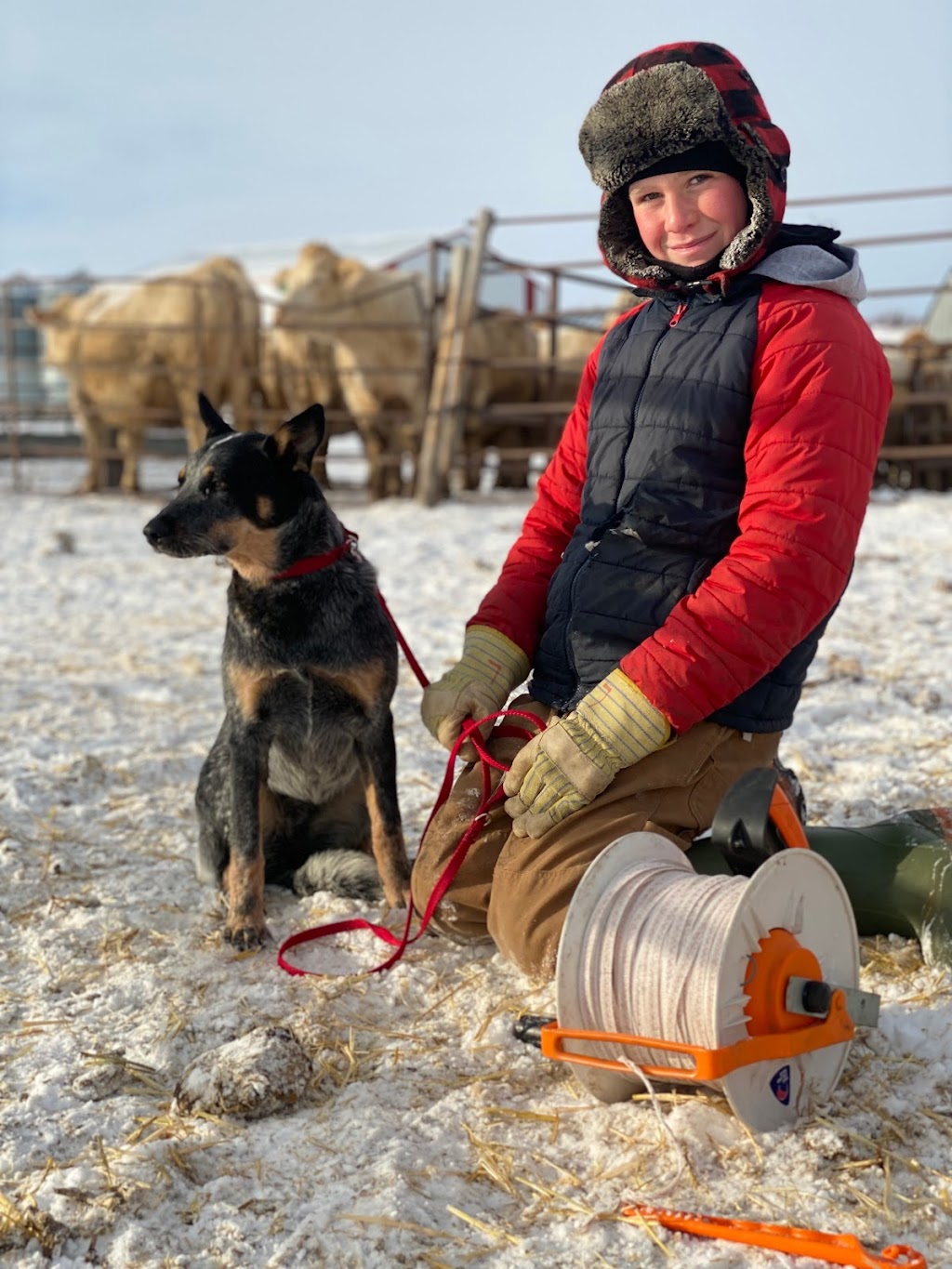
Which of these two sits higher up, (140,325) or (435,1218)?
(140,325)

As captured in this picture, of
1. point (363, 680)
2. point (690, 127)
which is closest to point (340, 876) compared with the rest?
point (363, 680)

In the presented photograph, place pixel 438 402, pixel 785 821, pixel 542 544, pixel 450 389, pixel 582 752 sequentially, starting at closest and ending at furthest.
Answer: pixel 785 821 → pixel 582 752 → pixel 542 544 → pixel 450 389 → pixel 438 402

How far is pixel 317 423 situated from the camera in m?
2.97

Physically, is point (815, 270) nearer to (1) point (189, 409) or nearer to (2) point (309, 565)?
(2) point (309, 565)

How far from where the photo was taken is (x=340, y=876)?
3111 millimetres

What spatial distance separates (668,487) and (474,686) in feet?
2.11

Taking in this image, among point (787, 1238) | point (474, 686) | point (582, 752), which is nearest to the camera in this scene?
point (787, 1238)

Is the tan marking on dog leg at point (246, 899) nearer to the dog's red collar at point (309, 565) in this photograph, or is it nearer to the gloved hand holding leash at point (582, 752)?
the dog's red collar at point (309, 565)

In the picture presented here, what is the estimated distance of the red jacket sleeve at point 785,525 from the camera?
2238mm

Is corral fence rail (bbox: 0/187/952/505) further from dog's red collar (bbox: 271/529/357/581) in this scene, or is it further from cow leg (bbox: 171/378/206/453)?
dog's red collar (bbox: 271/529/357/581)

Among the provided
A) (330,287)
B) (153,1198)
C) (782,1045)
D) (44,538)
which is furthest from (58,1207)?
(330,287)

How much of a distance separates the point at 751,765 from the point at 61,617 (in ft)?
17.6

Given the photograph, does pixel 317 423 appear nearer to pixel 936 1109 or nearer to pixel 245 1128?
pixel 245 1128

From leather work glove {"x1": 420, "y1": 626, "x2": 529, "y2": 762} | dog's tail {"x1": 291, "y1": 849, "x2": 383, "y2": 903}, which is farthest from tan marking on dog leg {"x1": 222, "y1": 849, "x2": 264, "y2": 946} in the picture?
leather work glove {"x1": 420, "y1": 626, "x2": 529, "y2": 762}
